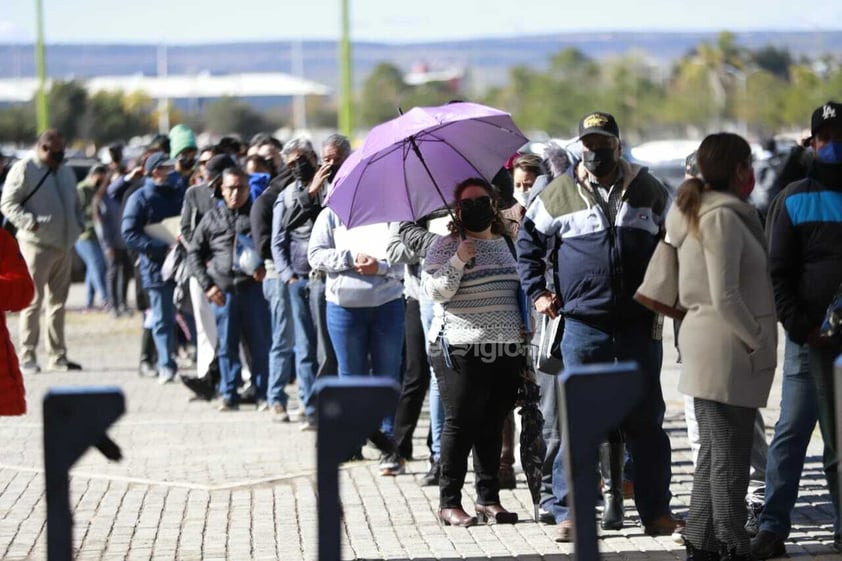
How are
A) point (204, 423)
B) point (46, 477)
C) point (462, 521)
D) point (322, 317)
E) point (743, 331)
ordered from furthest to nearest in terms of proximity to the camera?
point (204, 423), point (322, 317), point (462, 521), point (743, 331), point (46, 477)

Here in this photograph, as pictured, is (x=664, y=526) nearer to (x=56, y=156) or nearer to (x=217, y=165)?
(x=217, y=165)

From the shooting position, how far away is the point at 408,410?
10.2 metres

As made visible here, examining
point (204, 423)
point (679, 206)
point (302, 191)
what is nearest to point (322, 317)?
point (302, 191)

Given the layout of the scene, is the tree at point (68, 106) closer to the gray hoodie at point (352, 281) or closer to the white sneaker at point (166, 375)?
the white sneaker at point (166, 375)

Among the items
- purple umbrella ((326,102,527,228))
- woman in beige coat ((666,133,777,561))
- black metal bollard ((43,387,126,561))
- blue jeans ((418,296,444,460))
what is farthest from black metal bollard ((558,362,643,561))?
blue jeans ((418,296,444,460))

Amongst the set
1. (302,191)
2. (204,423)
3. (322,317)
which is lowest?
(204,423)

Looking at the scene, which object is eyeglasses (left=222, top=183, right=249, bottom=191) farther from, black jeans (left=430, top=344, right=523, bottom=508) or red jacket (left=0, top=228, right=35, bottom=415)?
red jacket (left=0, top=228, right=35, bottom=415)

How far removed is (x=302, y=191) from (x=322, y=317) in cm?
94

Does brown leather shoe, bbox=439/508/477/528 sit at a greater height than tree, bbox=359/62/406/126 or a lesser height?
lesser

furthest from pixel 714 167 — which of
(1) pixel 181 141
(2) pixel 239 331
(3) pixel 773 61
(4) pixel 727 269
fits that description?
(3) pixel 773 61

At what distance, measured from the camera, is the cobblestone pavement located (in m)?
7.98

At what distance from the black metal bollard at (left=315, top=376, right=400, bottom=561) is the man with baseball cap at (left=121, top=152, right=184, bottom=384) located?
944 cm

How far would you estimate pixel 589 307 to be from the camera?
7777 millimetres

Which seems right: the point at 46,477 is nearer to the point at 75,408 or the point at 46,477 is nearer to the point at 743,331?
the point at 75,408
